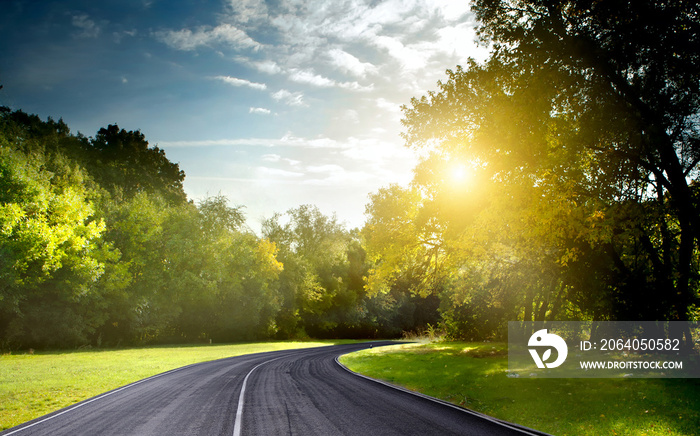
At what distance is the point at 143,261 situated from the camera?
3659 cm

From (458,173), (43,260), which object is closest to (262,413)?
(458,173)

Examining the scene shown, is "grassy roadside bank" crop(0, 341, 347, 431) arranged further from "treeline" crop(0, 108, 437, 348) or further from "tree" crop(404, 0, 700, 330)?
"tree" crop(404, 0, 700, 330)

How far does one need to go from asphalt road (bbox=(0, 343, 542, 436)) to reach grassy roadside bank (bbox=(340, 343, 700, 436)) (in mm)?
1156

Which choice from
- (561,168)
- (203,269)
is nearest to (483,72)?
(561,168)

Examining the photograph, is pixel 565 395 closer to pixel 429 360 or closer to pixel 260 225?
pixel 429 360

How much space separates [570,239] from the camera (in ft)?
45.8

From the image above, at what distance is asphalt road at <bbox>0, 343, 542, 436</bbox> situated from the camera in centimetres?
786

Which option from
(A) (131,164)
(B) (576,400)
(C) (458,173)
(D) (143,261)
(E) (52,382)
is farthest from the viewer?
(A) (131,164)

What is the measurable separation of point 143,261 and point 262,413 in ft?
107

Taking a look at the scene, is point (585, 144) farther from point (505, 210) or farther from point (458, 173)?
point (458, 173)

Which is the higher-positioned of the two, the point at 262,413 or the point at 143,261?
the point at 143,261

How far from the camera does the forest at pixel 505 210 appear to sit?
37.1ft

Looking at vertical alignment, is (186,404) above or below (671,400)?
below

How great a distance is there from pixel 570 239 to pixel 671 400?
5970mm
